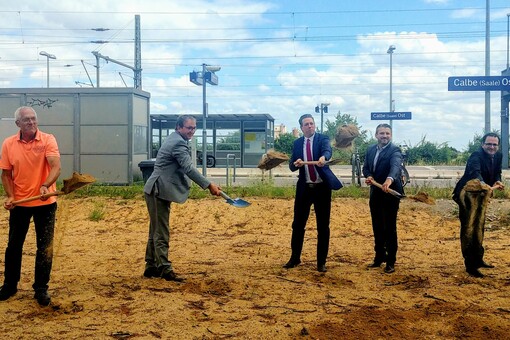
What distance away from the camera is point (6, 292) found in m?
6.21

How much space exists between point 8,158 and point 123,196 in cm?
747

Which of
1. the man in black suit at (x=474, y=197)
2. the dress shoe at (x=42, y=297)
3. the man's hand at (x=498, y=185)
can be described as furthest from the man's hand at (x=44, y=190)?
the man's hand at (x=498, y=185)

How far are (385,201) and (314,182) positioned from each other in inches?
37.5

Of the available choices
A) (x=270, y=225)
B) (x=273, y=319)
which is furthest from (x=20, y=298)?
(x=270, y=225)

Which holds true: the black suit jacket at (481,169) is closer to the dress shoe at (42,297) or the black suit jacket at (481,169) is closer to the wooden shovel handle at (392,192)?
the wooden shovel handle at (392,192)

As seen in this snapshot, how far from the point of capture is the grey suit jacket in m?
7.07

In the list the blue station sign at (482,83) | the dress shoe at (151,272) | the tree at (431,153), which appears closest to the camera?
the dress shoe at (151,272)

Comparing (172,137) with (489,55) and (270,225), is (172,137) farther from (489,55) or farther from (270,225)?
(489,55)

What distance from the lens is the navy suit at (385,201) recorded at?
7648 millimetres

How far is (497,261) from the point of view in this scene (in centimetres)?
839

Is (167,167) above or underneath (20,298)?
above

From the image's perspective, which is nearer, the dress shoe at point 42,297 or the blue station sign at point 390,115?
the dress shoe at point 42,297

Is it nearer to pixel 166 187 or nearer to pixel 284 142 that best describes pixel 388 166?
pixel 166 187

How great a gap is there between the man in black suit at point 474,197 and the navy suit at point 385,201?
81cm
